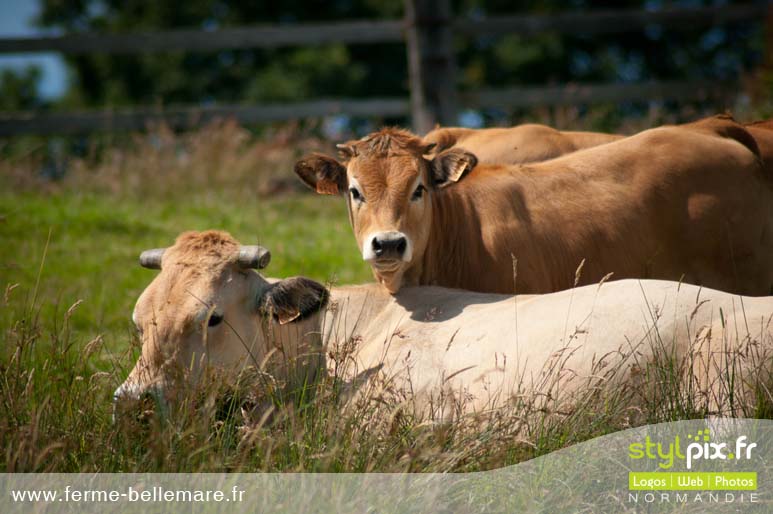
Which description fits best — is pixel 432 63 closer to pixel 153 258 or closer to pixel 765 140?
pixel 765 140

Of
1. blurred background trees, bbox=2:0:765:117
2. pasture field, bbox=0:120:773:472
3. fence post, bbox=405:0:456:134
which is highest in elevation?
blurred background trees, bbox=2:0:765:117

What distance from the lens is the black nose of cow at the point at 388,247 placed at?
17.7ft

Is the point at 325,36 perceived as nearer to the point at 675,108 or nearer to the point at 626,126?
the point at 626,126

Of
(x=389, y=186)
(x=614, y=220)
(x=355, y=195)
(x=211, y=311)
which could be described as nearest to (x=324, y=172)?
(x=355, y=195)

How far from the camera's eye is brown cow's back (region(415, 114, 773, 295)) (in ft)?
20.5

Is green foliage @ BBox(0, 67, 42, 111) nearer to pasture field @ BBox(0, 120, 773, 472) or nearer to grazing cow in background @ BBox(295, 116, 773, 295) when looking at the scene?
pasture field @ BBox(0, 120, 773, 472)

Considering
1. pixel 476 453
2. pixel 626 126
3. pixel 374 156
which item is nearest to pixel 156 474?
pixel 476 453

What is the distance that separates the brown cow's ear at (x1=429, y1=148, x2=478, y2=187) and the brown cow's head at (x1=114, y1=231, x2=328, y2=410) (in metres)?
1.59

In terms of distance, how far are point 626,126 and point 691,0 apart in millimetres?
19381

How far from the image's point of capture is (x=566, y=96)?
45.1 feet

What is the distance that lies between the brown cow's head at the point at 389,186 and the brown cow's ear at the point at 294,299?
0.57 metres

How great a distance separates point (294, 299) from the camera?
4.96m

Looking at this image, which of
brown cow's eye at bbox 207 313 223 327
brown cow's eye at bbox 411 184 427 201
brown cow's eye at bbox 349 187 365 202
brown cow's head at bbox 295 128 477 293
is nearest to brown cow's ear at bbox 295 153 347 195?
brown cow's head at bbox 295 128 477 293

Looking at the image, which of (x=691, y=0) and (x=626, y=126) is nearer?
(x=626, y=126)
